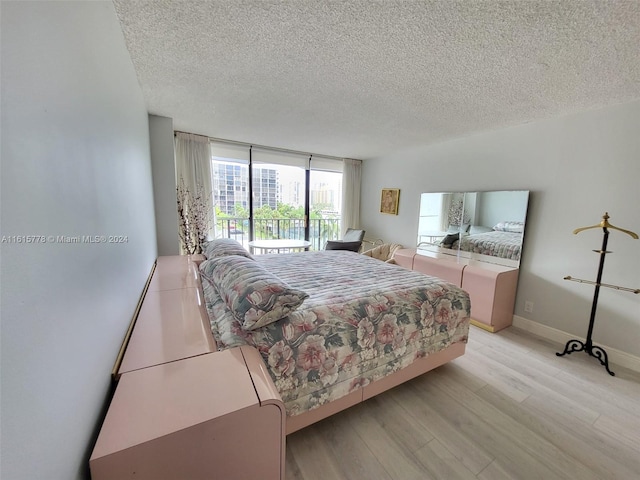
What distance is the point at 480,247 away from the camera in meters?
3.19

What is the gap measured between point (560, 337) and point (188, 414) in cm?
342

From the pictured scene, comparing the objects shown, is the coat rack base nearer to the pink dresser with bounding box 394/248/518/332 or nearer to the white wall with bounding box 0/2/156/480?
the pink dresser with bounding box 394/248/518/332

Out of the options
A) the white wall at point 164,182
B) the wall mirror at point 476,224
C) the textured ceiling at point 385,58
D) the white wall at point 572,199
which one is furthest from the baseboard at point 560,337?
the white wall at point 164,182

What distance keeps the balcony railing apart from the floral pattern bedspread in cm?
263

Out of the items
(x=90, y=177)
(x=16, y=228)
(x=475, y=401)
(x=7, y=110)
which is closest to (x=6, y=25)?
(x=7, y=110)

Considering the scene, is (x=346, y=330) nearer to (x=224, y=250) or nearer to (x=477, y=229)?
(x=224, y=250)

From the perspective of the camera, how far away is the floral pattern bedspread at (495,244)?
286 cm

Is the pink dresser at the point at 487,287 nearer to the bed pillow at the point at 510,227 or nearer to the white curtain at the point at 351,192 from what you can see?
the bed pillow at the point at 510,227

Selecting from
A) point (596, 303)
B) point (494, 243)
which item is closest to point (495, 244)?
point (494, 243)

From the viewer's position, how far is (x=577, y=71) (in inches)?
66.4

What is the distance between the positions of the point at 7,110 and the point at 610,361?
3876mm

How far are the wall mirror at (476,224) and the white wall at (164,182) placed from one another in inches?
136

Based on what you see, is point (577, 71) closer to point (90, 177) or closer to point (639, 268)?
point (639, 268)

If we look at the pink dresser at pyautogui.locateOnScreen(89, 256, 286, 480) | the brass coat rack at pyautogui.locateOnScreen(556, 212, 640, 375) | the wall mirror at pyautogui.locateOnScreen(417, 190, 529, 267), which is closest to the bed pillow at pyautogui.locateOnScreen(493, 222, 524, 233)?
the wall mirror at pyautogui.locateOnScreen(417, 190, 529, 267)
